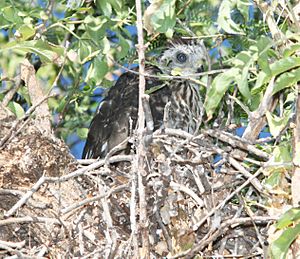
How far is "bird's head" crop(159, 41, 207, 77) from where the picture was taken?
5734 mm

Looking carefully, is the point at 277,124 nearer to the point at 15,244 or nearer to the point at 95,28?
the point at 15,244

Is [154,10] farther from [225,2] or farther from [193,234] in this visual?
[193,234]

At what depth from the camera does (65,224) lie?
12.2 feet

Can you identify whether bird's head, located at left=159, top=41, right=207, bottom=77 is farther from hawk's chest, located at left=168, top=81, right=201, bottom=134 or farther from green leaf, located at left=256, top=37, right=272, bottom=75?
green leaf, located at left=256, top=37, right=272, bottom=75

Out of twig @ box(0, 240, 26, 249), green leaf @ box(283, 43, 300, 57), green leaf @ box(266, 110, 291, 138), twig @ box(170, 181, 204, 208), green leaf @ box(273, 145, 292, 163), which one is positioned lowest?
twig @ box(170, 181, 204, 208)

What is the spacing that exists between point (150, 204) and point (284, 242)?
815mm

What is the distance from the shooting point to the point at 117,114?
16.8 feet

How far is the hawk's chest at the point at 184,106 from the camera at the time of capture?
509 cm

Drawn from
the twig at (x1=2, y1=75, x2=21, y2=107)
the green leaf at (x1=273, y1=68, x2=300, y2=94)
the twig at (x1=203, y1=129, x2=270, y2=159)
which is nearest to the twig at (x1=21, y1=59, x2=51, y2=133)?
the twig at (x1=2, y1=75, x2=21, y2=107)

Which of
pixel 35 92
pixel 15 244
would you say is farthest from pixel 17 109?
pixel 15 244

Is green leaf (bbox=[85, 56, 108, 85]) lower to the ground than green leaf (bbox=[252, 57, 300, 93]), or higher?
lower

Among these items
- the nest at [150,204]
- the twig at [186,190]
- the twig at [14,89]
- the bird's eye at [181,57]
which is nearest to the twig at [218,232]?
the nest at [150,204]

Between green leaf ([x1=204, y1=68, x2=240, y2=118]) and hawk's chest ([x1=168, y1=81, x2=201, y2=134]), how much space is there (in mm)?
1785

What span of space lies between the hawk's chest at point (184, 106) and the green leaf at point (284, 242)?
200 cm
